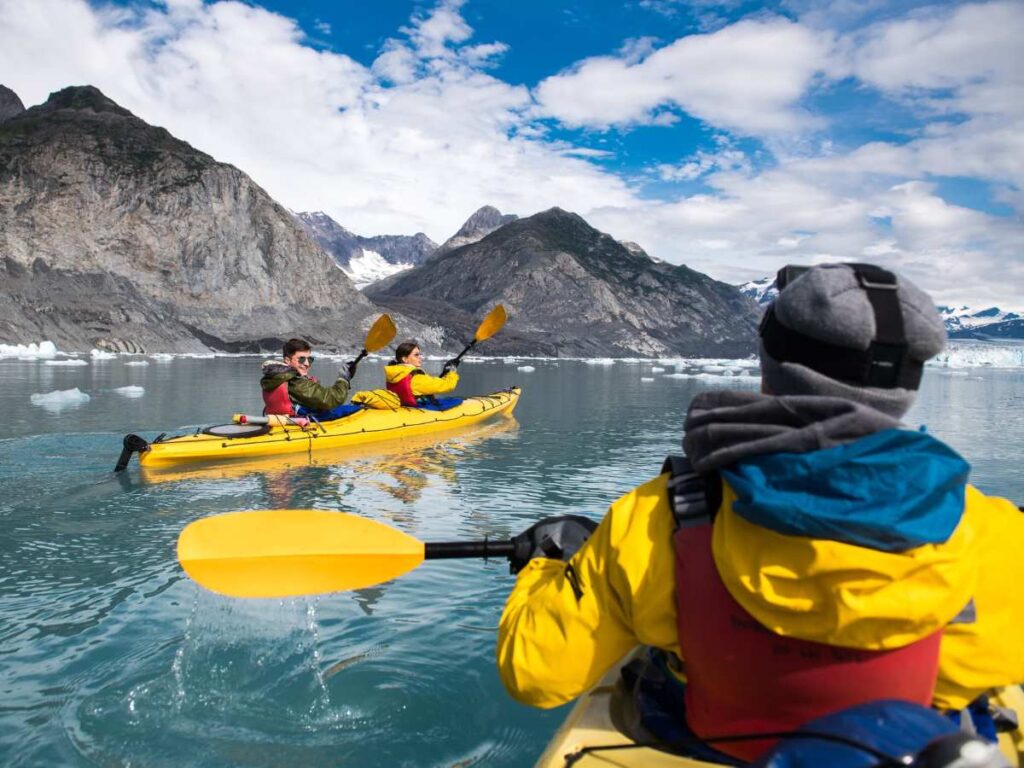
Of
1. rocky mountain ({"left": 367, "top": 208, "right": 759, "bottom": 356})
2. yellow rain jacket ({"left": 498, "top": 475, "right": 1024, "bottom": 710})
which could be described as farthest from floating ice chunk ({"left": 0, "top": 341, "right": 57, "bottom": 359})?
rocky mountain ({"left": 367, "top": 208, "right": 759, "bottom": 356})

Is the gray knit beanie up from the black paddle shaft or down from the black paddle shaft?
up

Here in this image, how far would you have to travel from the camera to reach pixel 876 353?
1.38 metres

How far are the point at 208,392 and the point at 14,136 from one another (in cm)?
5345

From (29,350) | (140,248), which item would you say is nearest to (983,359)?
(140,248)

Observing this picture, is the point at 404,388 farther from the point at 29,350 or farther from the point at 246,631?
the point at 29,350

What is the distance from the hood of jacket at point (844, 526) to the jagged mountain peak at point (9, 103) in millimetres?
92507

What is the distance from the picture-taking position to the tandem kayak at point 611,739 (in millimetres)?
1861

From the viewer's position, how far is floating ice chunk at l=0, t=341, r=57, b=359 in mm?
40250

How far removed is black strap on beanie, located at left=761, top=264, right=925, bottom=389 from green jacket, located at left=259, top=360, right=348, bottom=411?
29.8 ft

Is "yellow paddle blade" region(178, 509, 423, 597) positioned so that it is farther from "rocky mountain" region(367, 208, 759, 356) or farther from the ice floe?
"rocky mountain" region(367, 208, 759, 356)

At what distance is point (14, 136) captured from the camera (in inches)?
2261

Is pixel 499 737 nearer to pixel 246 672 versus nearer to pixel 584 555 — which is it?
pixel 246 672

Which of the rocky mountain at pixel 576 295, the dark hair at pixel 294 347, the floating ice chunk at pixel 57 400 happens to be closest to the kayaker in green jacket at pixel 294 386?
the dark hair at pixel 294 347

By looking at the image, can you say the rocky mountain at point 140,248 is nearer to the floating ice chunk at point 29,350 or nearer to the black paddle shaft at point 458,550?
the floating ice chunk at point 29,350
